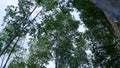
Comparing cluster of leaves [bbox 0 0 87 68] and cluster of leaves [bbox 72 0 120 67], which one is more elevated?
cluster of leaves [bbox 0 0 87 68]

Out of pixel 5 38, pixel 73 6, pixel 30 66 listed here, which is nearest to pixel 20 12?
pixel 5 38

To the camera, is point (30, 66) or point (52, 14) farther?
point (30, 66)

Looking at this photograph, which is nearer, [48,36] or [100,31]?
[100,31]

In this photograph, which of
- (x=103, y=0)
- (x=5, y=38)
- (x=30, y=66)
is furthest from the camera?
(x=30, y=66)

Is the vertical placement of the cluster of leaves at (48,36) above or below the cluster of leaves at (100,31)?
above

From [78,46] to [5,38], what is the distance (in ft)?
32.1

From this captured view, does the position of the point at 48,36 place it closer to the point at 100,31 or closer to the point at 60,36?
the point at 60,36

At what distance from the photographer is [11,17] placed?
20.0m

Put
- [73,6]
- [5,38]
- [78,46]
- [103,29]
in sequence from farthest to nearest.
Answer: [78,46], [5,38], [103,29], [73,6]

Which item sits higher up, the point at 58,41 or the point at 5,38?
the point at 58,41

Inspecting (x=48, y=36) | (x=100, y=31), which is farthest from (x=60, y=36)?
(x=100, y=31)

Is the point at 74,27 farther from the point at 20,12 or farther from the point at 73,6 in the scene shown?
the point at 73,6

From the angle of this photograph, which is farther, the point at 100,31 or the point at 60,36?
the point at 60,36

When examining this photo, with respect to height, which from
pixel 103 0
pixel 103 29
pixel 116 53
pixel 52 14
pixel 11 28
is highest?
pixel 52 14
